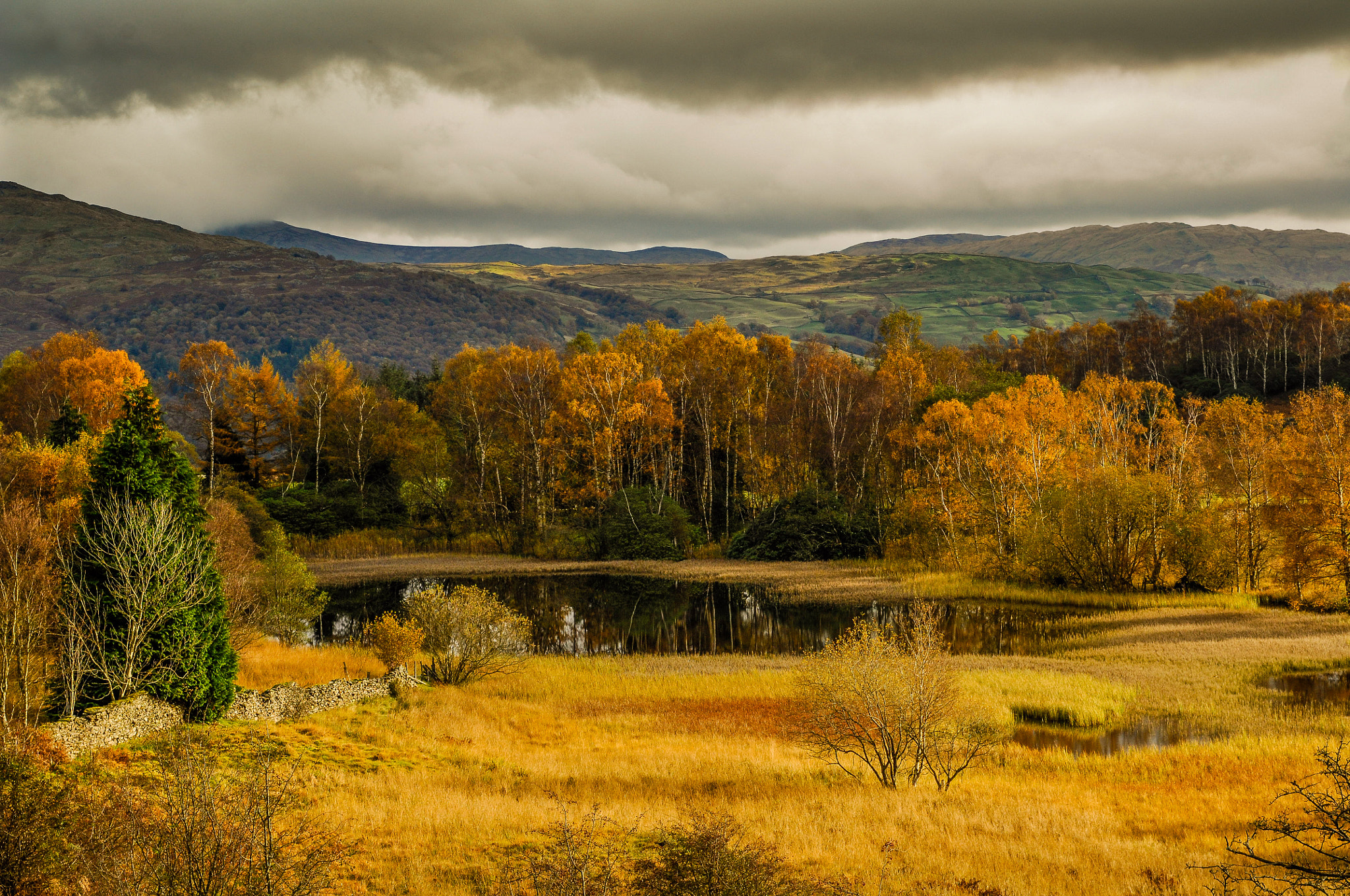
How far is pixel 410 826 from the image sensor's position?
49.0 ft

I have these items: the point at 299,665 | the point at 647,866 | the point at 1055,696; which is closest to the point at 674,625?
the point at 299,665

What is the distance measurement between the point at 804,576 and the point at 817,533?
876cm

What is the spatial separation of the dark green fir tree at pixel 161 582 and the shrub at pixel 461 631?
829cm

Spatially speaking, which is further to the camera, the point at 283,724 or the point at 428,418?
the point at 428,418

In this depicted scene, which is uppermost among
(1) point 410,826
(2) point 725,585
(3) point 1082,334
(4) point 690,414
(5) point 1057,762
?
(3) point 1082,334

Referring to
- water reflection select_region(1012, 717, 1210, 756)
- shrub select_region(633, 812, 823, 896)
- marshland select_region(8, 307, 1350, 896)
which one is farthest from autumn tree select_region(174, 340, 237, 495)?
shrub select_region(633, 812, 823, 896)

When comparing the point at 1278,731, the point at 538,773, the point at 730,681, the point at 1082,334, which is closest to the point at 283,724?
the point at 538,773

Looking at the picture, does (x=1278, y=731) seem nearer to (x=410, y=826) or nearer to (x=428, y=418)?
→ (x=410, y=826)

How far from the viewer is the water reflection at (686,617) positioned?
40344 millimetres

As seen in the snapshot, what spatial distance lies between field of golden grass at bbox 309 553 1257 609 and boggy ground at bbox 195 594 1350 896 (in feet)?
39.0

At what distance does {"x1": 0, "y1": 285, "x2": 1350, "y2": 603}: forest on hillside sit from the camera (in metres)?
46.8

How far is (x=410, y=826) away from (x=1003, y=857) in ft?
32.7

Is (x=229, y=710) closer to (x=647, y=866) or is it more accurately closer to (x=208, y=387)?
(x=647, y=866)

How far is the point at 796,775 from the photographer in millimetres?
19969
